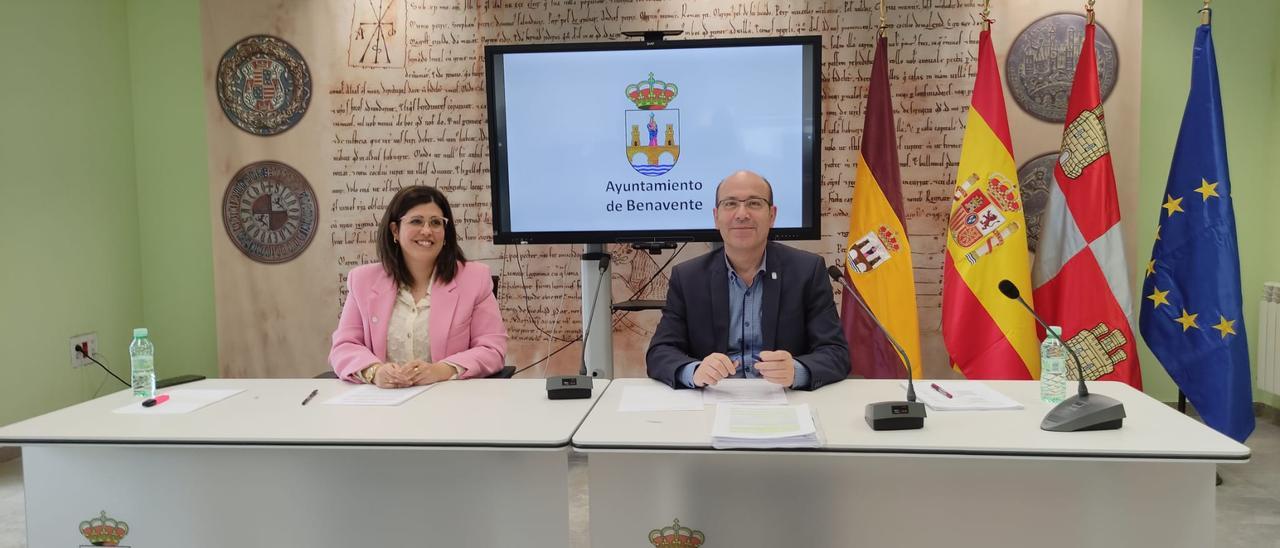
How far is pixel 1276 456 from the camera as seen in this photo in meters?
3.29

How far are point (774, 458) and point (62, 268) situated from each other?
368cm

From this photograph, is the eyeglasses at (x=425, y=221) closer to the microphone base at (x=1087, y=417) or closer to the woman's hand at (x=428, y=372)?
the woman's hand at (x=428, y=372)

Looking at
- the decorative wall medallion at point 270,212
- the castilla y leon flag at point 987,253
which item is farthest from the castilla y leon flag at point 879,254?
the decorative wall medallion at point 270,212

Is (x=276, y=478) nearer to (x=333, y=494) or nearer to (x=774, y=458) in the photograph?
(x=333, y=494)

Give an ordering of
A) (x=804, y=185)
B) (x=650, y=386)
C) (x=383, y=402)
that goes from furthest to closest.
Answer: (x=804, y=185) < (x=650, y=386) < (x=383, y=402)

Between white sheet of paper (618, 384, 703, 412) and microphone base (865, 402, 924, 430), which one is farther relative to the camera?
white sheet of paper (618, 384, 703, 412)

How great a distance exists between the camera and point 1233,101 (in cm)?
364

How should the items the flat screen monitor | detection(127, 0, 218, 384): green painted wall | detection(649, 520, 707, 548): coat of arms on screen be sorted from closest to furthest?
detection(649, 520, 707, 548): coat of arms on screen, the flat screen monitor, detection(127, 0, 218, 384): green painted wall

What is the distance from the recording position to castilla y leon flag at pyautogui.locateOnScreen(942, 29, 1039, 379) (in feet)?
10.5

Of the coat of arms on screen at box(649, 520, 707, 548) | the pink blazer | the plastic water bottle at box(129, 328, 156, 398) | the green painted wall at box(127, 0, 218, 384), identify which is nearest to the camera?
the coat of arms on screen at box(649, 520, 707, 548)

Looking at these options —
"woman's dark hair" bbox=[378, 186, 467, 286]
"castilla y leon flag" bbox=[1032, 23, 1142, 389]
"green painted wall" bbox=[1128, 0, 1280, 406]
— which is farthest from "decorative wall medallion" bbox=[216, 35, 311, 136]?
"green painted wall" bbox=[1128, 0, 1280, 406]

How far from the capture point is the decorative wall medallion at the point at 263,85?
13.0ft

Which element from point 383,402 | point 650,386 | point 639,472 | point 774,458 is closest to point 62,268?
point 383,402

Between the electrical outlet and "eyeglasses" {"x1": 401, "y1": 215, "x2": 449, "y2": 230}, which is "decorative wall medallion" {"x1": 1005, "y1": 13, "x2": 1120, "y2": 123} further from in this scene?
the electrical outlet
